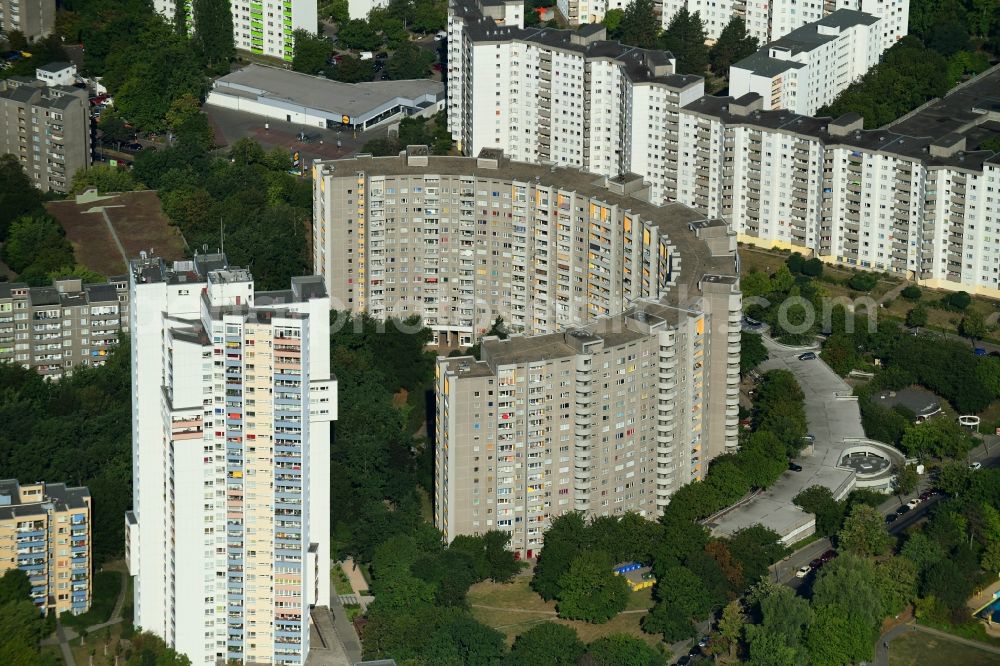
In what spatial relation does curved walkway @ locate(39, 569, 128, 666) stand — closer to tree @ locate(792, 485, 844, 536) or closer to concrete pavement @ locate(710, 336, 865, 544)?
concrete pavement @ locate(710, 336, 865, 544)

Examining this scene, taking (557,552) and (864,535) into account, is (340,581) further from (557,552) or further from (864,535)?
(864,535)

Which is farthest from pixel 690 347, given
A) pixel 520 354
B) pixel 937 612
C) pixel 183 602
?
pixel 183 602

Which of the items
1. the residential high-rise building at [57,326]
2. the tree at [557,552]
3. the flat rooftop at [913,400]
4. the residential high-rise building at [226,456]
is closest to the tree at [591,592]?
the tree at [557,552]

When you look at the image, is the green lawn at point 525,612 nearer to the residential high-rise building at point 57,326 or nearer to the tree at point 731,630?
the tree at point 731,630

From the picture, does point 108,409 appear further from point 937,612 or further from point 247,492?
point 937,612

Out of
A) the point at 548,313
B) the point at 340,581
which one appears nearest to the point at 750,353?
the point at 548,313

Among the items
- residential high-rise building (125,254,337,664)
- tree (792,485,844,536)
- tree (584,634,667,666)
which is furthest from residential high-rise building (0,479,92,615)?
tree (792,485,844,536)
